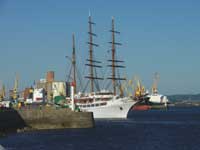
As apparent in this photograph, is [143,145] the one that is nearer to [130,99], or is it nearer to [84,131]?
[84,131]

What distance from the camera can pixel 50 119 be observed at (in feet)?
263

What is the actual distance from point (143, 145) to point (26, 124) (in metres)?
27.3

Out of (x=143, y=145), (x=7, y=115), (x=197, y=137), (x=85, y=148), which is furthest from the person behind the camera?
(x=7, y=115)

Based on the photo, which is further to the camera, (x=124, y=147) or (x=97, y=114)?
(x=97, y=114)

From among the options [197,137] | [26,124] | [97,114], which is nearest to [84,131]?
[26,124]

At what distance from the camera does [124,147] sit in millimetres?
56625

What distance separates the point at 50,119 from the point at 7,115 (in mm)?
7915

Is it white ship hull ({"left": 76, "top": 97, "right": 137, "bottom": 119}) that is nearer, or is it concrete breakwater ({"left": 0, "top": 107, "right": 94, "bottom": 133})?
concrete breakwater ({"left": 0, "top": 107, "right": 94, "bottom": 133})

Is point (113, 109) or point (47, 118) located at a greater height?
point (113, 109)

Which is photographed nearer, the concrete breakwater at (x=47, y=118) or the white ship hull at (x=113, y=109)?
the concrete breakwater at (x=47, y=118)

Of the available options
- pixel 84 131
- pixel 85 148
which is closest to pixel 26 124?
pixel 84 131

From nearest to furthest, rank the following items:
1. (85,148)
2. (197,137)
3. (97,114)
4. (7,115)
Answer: (85,148) < (197,137) < (7,115) < (97,114)

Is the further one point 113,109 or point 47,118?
point 113,109

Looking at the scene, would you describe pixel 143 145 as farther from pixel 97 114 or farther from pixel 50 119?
pixel 97 114
